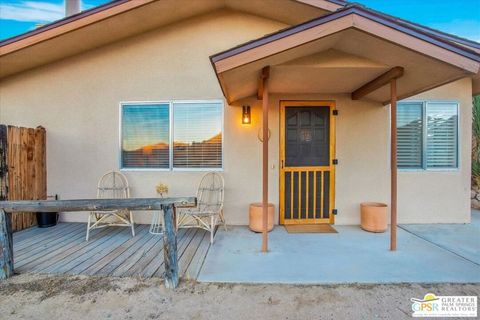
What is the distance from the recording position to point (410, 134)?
4.10 meters

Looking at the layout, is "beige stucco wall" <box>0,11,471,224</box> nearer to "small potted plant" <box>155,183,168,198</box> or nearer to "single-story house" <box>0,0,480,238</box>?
"single-story house" <box>0,0,480,238</box>

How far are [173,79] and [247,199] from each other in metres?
2.41

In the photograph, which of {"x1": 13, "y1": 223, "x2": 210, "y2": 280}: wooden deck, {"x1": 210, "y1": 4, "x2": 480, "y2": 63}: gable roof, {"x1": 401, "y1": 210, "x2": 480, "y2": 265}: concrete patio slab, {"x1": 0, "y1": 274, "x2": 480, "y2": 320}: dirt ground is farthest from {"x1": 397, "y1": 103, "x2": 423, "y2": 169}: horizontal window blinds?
{"x1": 13, "y1": 223, "x2": 210, "y2": 280}: wooden deck

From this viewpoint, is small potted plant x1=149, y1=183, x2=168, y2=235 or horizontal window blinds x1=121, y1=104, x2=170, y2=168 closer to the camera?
small potted plant x1=149, y1=183, x2=168, y2=235

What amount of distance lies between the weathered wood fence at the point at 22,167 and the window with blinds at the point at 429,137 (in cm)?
621

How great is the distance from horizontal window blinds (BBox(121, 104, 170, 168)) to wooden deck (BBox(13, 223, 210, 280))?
115cm

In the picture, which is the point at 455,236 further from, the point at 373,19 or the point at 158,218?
the point at 158,218

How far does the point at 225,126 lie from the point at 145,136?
1.41 meters

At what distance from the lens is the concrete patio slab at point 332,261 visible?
2.32 metres

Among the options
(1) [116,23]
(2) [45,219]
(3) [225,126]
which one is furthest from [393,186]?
(2) [45,219]

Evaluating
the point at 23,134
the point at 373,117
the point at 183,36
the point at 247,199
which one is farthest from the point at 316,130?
the point at 23,134

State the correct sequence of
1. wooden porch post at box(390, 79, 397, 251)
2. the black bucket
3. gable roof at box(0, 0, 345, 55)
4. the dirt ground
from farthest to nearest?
the black bucket, gable roof at box(0, 0, 345, 55), wooden porch post at box(390, 79, 397, 251), the dirt ground

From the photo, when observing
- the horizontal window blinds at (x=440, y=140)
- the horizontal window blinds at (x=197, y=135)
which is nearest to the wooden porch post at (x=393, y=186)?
the horizontal window blinds at (x=440, y=140)

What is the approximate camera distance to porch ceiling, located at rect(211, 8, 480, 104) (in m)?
2.35
